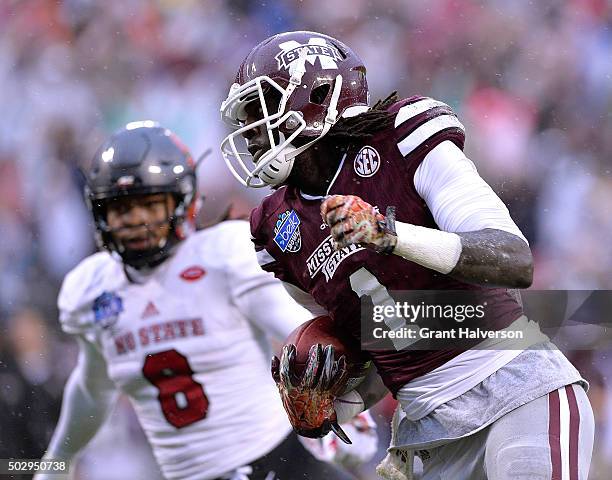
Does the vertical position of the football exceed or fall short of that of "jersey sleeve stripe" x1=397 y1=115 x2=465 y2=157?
it falls short

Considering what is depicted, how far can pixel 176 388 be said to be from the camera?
3293 mm

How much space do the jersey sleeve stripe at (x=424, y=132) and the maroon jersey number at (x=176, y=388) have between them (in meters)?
1.72

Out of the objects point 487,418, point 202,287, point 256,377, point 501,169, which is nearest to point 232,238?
point 202,287

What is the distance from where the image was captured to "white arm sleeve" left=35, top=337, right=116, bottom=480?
3484 mm

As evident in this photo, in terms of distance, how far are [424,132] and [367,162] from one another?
0.41 feet

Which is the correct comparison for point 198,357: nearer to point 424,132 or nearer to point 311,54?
point 311,54

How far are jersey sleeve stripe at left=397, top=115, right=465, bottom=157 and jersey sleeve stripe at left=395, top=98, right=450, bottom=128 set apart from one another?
0.04m

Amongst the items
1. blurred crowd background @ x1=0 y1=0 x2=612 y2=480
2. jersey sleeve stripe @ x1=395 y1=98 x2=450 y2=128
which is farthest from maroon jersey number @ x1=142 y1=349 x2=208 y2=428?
jersey sleeve stripe @ x1=395 y1=98 x2=450 y2=128

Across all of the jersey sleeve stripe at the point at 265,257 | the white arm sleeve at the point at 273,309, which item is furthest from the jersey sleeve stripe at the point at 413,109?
the white arm sleeve at the point at 273,309

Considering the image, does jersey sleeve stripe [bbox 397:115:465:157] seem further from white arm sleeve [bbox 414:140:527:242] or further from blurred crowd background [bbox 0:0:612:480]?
blurred crowd background [bbox 0:0:612:480]

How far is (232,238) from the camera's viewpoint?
129 inches

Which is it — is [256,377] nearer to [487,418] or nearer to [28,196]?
[28,196]

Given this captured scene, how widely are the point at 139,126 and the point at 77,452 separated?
1157 mm

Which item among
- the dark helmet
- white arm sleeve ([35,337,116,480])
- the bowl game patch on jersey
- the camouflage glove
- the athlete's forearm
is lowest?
white arm sleeve ([35,337,116,480])
